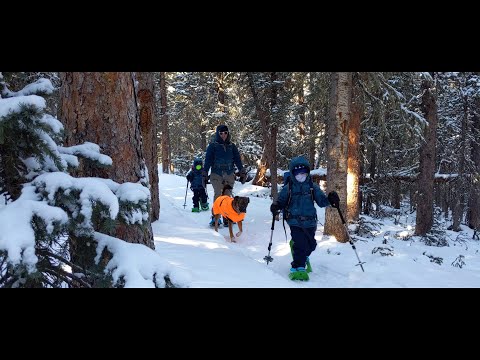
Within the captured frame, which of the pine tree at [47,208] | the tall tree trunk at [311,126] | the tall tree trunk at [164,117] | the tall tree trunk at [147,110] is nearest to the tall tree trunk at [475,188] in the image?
the tall tree trunk at [311,126]

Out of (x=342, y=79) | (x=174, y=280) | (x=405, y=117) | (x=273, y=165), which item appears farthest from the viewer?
(x=273, y=165)

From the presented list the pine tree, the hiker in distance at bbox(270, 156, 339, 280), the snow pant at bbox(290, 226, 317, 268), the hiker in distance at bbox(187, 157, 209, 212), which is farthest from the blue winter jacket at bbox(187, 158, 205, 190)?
the pine tree

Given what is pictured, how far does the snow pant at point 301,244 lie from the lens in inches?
264

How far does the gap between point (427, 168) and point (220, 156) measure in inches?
330

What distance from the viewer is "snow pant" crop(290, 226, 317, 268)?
22.0 feet

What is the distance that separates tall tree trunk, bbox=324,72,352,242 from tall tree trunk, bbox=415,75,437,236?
247 inches

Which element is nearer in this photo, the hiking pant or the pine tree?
the pine tree

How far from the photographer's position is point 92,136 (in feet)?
11.0

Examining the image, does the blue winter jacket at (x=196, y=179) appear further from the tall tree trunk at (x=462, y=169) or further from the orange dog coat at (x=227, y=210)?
the tall tree trunk at (x=462, y=169)

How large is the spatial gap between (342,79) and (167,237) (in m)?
5.57

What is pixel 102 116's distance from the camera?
3.39 meters

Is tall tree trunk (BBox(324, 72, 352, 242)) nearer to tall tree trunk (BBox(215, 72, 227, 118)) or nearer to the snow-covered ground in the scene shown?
the snow-covered ground
